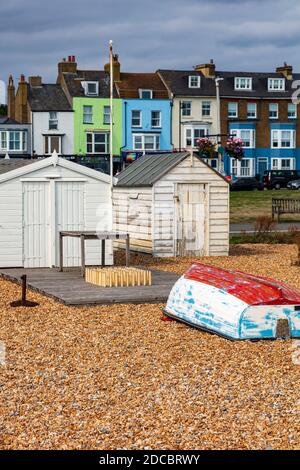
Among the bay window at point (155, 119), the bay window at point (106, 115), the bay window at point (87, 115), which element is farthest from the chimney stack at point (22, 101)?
the bay window at point (155, 119)

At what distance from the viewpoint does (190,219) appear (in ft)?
80.7

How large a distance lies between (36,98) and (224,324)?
6741 centimetres

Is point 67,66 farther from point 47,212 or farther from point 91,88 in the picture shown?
point 47,212

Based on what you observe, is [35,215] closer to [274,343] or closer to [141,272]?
[141,272]

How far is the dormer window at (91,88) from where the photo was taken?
7974cm

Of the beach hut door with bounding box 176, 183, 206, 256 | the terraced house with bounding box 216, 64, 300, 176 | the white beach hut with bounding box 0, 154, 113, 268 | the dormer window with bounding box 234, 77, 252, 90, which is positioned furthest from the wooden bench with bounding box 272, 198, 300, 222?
the dormer window with bounding box 234, 77, 252, 90

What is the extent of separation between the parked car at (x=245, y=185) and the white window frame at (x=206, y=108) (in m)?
13.0

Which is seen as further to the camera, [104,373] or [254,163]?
[254,163]


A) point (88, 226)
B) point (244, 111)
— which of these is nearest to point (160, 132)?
point (244, 111)

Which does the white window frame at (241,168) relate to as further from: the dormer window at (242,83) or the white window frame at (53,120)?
the white window frame at (53,120)

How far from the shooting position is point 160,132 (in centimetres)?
8212

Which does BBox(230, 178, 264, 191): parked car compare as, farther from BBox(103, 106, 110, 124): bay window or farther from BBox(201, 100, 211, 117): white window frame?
BBox(103, 106, 110, 124): bay window

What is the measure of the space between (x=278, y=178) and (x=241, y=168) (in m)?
A: 9.53

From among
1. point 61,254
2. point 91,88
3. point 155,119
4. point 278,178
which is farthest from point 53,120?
point 61,254
